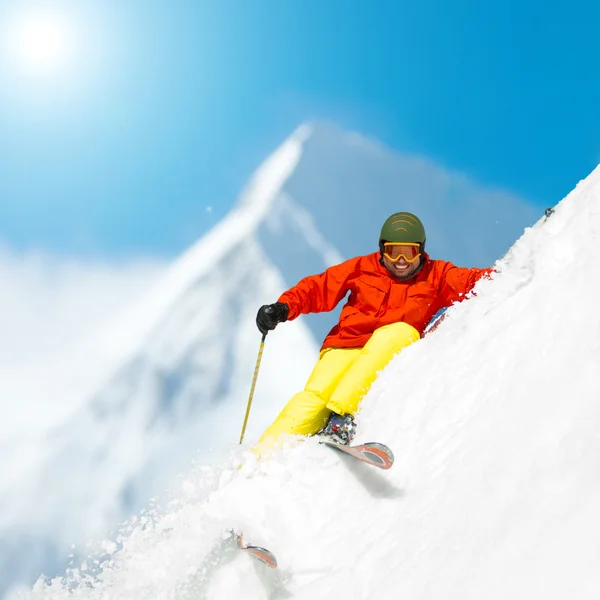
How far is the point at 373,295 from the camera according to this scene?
135 inches

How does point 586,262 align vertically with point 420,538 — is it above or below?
above

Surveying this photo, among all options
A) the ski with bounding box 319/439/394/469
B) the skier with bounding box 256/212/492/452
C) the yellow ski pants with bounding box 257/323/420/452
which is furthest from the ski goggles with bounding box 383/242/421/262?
the ski with bounding box 319/439/394/469

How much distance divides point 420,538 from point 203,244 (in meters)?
16.0

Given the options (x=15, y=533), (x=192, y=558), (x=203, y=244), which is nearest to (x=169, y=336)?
(x=203, y=244)

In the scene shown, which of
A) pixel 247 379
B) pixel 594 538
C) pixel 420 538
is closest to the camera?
pixel 594 538

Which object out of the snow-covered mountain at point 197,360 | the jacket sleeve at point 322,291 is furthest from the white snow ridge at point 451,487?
the snow-covered mountain at point 197,360

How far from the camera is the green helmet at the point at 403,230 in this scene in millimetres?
3457

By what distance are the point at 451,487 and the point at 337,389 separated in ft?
3.86

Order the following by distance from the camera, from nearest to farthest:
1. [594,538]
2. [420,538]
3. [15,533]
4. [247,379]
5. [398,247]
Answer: [594,538]
[420,538]
[398,247]
[15,533]
[247,379]

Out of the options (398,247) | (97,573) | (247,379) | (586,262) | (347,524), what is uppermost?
(247,379)

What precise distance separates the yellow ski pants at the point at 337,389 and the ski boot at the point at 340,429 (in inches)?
1.8

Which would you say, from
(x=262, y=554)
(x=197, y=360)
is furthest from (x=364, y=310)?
(x=197, y=360)

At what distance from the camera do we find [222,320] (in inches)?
573

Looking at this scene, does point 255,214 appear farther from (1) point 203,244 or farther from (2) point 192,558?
(2) point 192,558
